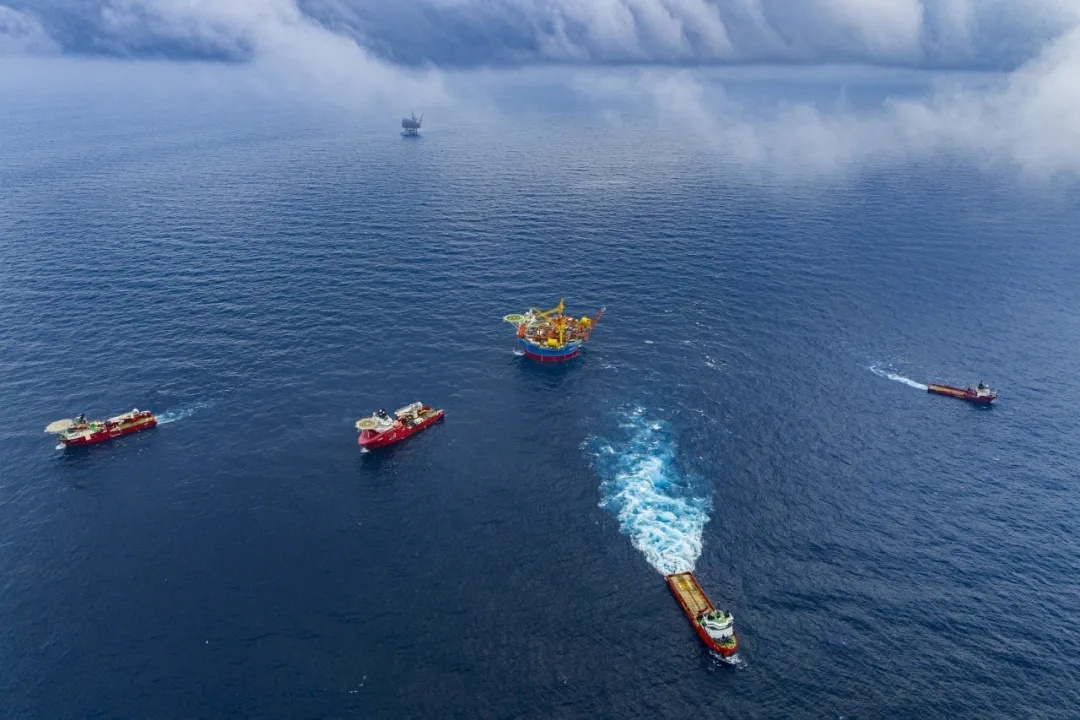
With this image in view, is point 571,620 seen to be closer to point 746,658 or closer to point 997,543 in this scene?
point 746,658

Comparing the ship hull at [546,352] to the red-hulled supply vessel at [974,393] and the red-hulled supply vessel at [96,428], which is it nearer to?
the red-hulled supply vessel at [96,428]

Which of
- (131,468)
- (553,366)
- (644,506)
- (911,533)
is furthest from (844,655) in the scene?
(131,468)

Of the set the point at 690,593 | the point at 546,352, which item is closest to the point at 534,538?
the point at 690,593

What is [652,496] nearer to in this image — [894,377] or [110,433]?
[894,377]

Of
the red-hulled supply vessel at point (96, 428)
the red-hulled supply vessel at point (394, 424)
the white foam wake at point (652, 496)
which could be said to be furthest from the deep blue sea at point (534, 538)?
the red-hulled supply vessel at point (394, 424)

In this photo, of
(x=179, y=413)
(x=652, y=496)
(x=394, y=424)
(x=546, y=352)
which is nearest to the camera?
(x=652, y=496)
